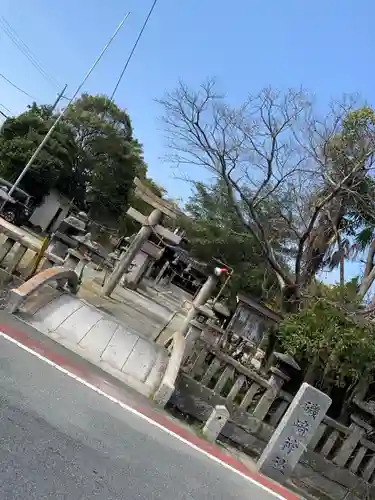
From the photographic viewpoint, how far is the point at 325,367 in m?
10.6

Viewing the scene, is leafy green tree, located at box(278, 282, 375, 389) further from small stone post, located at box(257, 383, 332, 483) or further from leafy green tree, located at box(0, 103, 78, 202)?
leafy green tree, located at box(0, 103, 78, 202)

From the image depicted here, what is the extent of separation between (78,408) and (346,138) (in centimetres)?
1110

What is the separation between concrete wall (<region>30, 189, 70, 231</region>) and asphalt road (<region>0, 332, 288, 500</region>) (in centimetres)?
3180

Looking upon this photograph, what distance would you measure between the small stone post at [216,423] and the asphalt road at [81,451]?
4.25ft

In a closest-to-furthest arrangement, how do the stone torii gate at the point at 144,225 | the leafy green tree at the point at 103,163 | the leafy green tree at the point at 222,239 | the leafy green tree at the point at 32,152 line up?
the stone torii gate at the point at 144,225
the leafy green tree at the point at 222,239
the leafy green tree at the point at 32,152
the leafy green tree at the point at 103,163

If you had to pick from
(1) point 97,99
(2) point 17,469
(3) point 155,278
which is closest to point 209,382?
(2) point 17,469

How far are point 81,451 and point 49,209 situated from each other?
35.0 m

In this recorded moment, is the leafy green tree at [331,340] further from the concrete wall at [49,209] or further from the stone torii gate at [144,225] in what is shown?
the concrete wall at [49,209]

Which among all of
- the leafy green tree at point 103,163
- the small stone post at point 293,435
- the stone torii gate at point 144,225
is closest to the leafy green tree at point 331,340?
the small stone post at point 293,435

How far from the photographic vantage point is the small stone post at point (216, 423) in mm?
8430

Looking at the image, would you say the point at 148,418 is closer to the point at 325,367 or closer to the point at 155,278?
the point at 325,367

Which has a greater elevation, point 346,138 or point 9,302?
point 346,138

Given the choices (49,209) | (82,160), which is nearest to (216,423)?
(49,209)

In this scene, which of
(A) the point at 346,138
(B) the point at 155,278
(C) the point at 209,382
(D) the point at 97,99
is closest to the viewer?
(C) the point at 209,382
